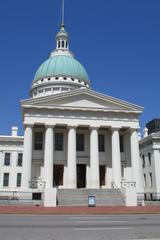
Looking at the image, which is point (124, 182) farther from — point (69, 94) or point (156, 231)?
point (156, 231)

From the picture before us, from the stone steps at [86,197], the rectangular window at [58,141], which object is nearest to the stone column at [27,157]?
the stone steps at [86,197]

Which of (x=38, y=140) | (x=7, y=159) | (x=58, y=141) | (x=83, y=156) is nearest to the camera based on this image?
(x=38, y=140)

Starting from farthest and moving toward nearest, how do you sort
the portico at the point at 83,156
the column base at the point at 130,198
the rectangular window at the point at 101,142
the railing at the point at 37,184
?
the rectangular window at the point at 101,142, the portico at the point at 83,156, the railing at the point at 37,184, the column base at the point at 130,198

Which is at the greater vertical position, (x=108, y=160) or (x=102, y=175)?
(x=108, y=160)

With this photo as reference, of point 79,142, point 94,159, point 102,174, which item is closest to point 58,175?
point 79,142

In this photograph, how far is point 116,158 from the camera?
4097 cm

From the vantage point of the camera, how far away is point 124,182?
128 feet

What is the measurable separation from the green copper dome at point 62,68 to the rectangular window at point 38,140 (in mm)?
20625

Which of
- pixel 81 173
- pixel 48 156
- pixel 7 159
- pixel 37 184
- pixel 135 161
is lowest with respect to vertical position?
pixel 37 184

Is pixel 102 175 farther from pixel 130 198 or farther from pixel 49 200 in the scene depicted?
pixel 49 200

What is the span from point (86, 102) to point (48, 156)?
8.95 metres

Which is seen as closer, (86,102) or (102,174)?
(86,102)

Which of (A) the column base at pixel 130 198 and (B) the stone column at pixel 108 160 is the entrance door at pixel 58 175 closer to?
(B) the stone column at pixel 108 160

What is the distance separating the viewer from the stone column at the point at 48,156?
38.7 metres
